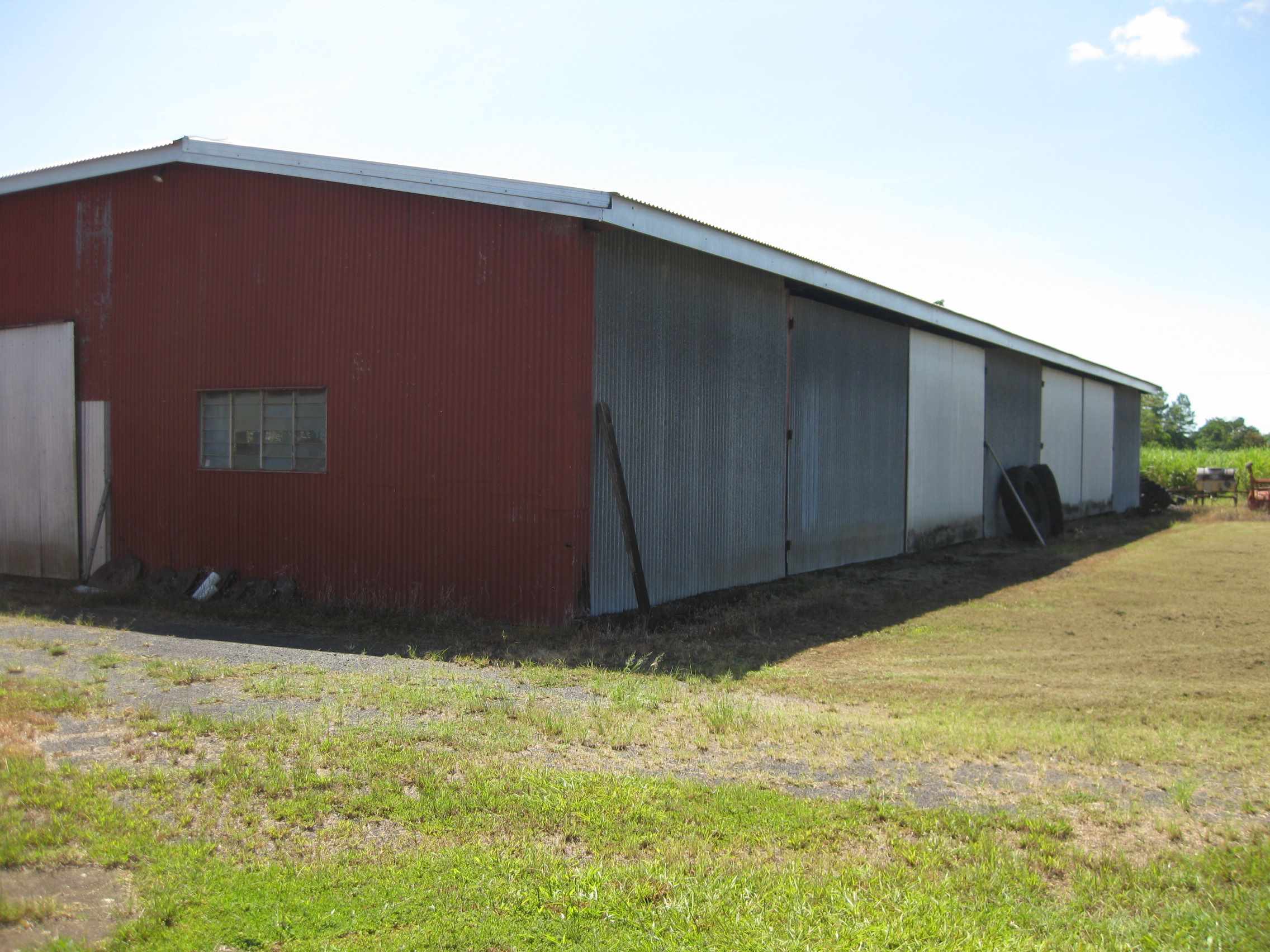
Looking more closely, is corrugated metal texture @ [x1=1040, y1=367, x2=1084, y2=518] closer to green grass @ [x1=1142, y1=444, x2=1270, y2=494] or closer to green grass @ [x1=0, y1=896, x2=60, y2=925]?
green grass @ [x1=1142, y1=444, x2=1270, y2=494]

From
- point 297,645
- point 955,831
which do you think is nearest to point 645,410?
point 297,645

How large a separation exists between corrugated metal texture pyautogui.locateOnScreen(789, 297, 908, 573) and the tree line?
68843mm

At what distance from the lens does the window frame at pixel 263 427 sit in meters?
12.3

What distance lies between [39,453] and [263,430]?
13.4ft

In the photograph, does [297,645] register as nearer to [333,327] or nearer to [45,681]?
[45,681]

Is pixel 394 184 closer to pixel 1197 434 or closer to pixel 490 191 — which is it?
pixel 490 191

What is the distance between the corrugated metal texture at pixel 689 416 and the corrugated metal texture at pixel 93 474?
7283 mm

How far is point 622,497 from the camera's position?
35.7 feet

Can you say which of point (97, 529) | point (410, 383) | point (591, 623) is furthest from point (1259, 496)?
point (97, 529)

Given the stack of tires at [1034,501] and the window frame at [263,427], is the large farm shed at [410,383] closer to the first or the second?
the window frame at [263,427]

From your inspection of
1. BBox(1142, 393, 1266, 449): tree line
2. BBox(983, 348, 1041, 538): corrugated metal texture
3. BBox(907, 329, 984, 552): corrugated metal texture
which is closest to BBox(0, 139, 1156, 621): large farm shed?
BBox(907, 329, 984, 552): corrugated metal texture

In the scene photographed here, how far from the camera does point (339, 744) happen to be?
6.00 metres

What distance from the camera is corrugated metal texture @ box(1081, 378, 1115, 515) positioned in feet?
98.6

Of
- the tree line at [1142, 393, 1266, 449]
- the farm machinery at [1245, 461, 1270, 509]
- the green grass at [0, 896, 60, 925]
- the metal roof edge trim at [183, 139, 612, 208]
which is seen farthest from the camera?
the tree line at [1142, 393, 1266, 449]
